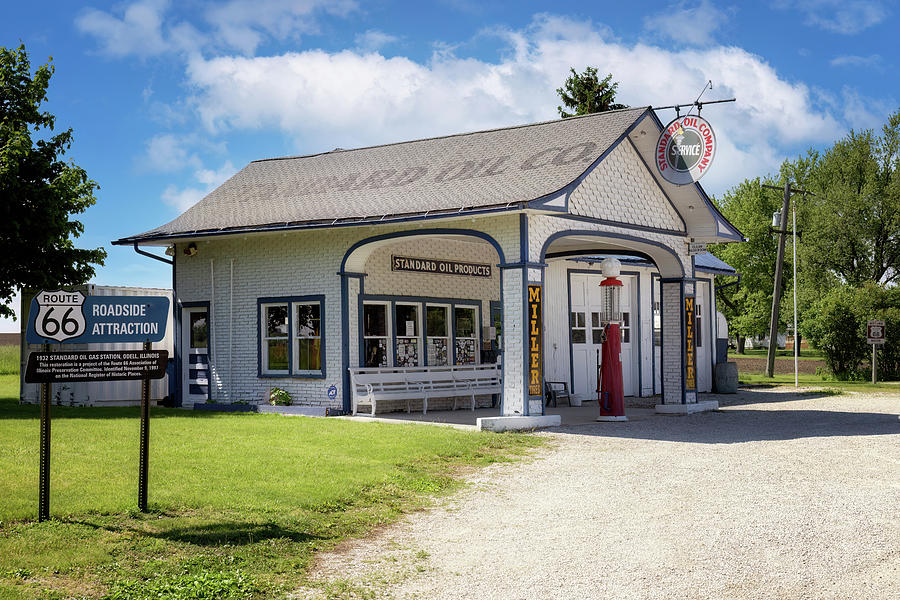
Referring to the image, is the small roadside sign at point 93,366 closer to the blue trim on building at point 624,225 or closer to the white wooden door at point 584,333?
the blue trim on building at point 624,225

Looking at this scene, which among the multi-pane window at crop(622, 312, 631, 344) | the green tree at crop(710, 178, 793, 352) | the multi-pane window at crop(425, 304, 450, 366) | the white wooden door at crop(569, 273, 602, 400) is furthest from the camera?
the green tree at crop(710, 178, 793, 352)

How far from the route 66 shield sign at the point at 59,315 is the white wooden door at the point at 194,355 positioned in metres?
11.7

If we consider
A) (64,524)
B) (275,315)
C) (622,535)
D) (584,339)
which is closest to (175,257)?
(275,315)

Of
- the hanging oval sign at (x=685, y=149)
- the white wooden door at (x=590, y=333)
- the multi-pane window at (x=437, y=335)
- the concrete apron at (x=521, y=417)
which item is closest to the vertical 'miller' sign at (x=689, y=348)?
the concrete apron at (x=521, y=417)

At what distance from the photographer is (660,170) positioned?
57.2 ft

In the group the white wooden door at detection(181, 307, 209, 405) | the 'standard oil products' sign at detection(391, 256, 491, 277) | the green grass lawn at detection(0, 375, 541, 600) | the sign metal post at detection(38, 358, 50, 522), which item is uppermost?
the 'standard oil products' sign at detection(391, 256, 491, 277)

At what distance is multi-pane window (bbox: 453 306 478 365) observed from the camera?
20.9 m

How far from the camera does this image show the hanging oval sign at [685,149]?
1670 centimetres

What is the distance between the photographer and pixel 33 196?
2294 cm

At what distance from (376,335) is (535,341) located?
4674 mm

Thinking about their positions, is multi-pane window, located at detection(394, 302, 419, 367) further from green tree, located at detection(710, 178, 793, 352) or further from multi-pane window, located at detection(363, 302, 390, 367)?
green tree, located at detection(710, 178, 793, 352)

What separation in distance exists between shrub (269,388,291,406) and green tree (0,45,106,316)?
7587 millimetres

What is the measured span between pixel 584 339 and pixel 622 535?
1500 cm

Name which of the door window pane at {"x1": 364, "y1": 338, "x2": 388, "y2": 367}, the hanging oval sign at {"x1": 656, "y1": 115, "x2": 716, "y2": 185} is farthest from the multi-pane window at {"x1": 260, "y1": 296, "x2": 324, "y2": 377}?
the hanging oval sign at {"x1": 656, "y1": 115, "x2": 716, "y2": 185}
